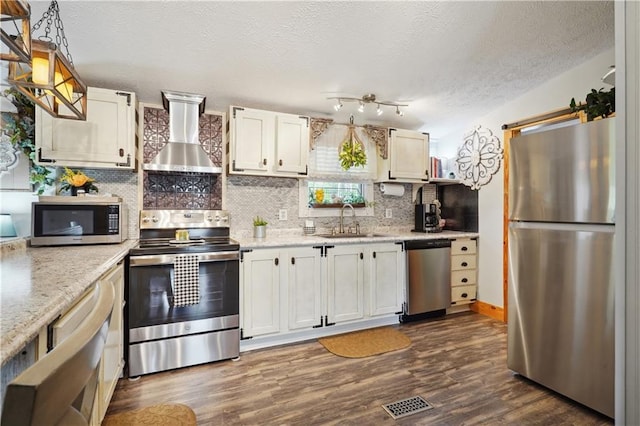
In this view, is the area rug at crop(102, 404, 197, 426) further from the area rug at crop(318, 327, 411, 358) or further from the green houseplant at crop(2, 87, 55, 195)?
the green houseplant at crop(2, 87, 55, 195)

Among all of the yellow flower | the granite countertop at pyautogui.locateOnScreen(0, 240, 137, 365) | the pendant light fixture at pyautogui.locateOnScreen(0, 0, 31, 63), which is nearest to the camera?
the granite countertop at pyautogui.locateOnScreen(0, 240, 137, 365)

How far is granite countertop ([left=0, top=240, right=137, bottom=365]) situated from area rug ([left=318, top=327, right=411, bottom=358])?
1.96m

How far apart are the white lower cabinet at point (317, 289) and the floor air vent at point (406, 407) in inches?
45.2

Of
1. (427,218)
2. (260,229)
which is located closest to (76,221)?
(260,229)

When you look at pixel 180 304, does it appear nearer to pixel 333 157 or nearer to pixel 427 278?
pixel 333 157

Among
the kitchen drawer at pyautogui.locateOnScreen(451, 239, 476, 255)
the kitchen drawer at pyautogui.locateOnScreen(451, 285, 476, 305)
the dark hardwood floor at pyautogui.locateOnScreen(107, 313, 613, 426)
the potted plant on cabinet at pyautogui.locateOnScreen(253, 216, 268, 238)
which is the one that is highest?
the potted plant on cabinet at pyautogui.locateOnScreen(253, 216, 268, 238)

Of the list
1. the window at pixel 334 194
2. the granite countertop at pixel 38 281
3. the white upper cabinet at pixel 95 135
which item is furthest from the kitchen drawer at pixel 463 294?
the white upper cabinet at pixel 95 135

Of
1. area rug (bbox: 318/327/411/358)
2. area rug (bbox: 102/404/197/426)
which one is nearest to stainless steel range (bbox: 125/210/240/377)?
area rug (bbox: 102/404/197/426)

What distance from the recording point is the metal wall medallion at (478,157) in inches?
148

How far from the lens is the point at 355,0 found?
6.73 ft

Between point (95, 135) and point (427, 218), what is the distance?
366cm

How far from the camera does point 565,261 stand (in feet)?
6.72

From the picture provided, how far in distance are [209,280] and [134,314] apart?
0.58 metres

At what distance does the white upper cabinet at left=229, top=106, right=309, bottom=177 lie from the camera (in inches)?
119
